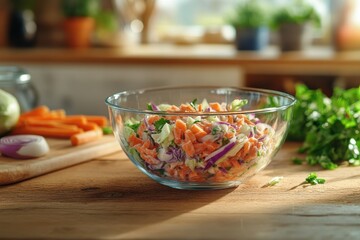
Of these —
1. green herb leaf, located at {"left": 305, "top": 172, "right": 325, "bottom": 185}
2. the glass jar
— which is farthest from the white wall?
green herb leaf, located at {"left": 305, "top": 172, "right": 325, "bottom": 185}

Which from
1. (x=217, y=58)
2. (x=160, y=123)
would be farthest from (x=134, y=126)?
(x=217, y=58)

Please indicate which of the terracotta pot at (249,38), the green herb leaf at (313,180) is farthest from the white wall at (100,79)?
the green herb leaf at (313,180)

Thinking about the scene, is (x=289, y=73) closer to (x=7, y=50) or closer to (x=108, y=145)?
(x=7, y=50)

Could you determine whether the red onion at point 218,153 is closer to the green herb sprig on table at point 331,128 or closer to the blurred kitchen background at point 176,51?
the green herb sprig on table at point 331,128

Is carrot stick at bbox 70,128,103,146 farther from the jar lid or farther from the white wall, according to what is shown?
the white wall

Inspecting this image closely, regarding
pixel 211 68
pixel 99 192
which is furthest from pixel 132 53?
pixel 99 192

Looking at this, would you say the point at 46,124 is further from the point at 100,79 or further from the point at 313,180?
the point at 100,79
